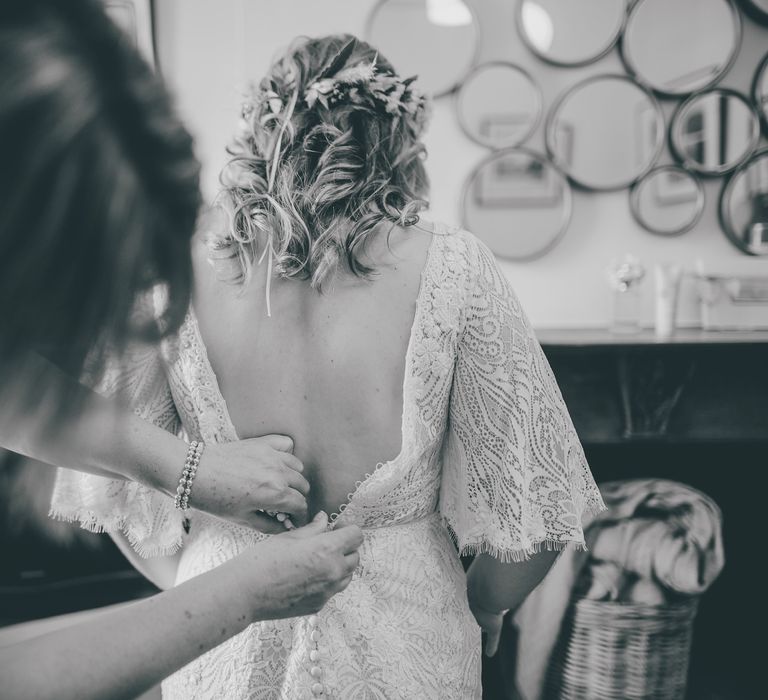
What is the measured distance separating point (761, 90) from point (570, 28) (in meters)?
0.68

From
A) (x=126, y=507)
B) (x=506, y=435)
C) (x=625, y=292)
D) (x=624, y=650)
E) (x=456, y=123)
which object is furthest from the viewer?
(x=456, y=123)

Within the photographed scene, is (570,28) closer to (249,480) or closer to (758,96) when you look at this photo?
(758,96)

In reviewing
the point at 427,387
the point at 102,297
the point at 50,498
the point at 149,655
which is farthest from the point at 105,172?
the point at 50,498

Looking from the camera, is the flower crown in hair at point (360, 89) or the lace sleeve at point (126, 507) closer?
the flower crown in hair at point (360, 89)

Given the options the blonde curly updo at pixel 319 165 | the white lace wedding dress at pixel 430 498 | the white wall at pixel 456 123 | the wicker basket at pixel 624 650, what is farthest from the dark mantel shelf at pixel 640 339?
the blonde curly updo at pixel 319 165

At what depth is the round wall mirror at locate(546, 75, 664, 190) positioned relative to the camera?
6.75 ft

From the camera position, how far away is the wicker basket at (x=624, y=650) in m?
1.57

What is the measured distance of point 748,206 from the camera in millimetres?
2092

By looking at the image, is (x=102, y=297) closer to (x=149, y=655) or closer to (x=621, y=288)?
(x=149, y=655)

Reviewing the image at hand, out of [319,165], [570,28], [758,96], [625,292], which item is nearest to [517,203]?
[625,292]

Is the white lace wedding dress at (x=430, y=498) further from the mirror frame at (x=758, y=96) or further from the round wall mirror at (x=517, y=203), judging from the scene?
the mirror frame at (x=758, y=96)

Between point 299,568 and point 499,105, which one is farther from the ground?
point 499,105

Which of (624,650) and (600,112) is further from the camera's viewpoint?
(600,112)

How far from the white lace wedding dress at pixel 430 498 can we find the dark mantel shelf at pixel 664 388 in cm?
84
